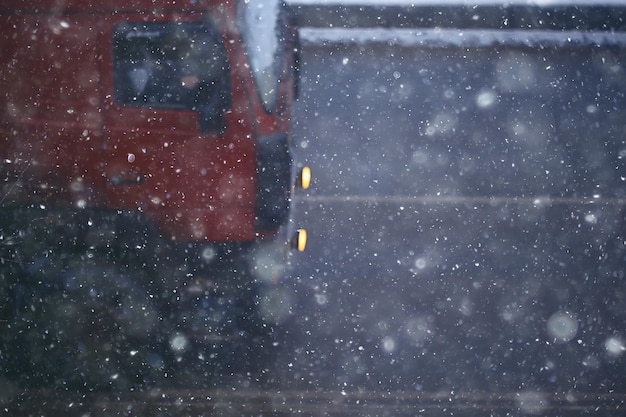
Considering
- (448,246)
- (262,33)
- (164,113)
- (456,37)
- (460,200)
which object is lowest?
(460,200)

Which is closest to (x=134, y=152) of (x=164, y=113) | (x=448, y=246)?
(x=164, y=113)

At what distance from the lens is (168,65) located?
423 cm

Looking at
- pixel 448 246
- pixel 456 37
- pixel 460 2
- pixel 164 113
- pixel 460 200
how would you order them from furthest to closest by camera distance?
pixel 456 37
pixel 460 2
pixel 460 200
pixel 448 246
pixel 164 113

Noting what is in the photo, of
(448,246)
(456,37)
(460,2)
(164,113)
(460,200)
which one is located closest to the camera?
(164,113)

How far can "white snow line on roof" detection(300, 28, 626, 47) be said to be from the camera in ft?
36.5

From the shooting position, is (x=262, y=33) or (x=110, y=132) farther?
(x=110, y=132)

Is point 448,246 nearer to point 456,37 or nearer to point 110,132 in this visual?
point 110,132

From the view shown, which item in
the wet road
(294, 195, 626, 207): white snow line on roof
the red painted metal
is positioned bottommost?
(294, 195, 626, 207): white snow line on roof

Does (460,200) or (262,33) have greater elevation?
(262,33)

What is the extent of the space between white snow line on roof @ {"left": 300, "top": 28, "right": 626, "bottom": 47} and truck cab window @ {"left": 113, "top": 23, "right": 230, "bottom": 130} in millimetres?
6960

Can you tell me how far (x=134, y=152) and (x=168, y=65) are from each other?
659mm

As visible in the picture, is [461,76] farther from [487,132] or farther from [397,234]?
[397,234]

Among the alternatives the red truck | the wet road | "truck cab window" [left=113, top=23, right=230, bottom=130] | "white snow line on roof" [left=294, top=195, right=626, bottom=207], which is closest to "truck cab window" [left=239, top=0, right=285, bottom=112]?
the red truck

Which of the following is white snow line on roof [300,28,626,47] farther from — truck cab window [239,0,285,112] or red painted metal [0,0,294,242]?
truck cab window [239,0,285,112]
